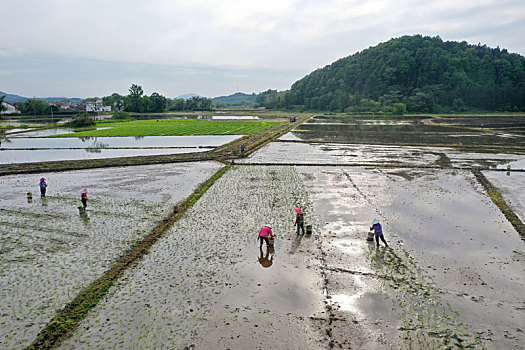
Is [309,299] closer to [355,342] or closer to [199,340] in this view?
[355,342]

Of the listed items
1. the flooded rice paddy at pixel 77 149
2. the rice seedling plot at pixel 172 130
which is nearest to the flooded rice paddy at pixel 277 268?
the flooded rice paddy at pixel 77 149

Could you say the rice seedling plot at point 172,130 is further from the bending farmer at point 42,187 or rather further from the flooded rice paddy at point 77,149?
the bending farmer at point 42,187

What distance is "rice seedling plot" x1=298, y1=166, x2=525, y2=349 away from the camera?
776 cm

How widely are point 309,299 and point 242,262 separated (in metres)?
2.99

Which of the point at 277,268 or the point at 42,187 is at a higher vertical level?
the point at 42,187

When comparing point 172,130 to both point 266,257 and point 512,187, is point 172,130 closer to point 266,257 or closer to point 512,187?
point 512,187

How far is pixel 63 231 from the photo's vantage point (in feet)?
45.3

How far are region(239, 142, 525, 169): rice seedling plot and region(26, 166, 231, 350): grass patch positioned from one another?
17.4m

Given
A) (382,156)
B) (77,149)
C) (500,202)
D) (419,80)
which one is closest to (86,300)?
(500,202)

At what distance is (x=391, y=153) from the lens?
113 feet

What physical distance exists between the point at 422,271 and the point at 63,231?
1398 centimetres

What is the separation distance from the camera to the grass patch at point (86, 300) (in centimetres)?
757

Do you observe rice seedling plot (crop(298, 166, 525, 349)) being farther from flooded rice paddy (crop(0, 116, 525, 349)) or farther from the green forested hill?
the green forested hill

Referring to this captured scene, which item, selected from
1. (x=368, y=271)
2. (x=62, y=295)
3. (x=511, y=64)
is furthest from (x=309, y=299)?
(x=511, y=64)
